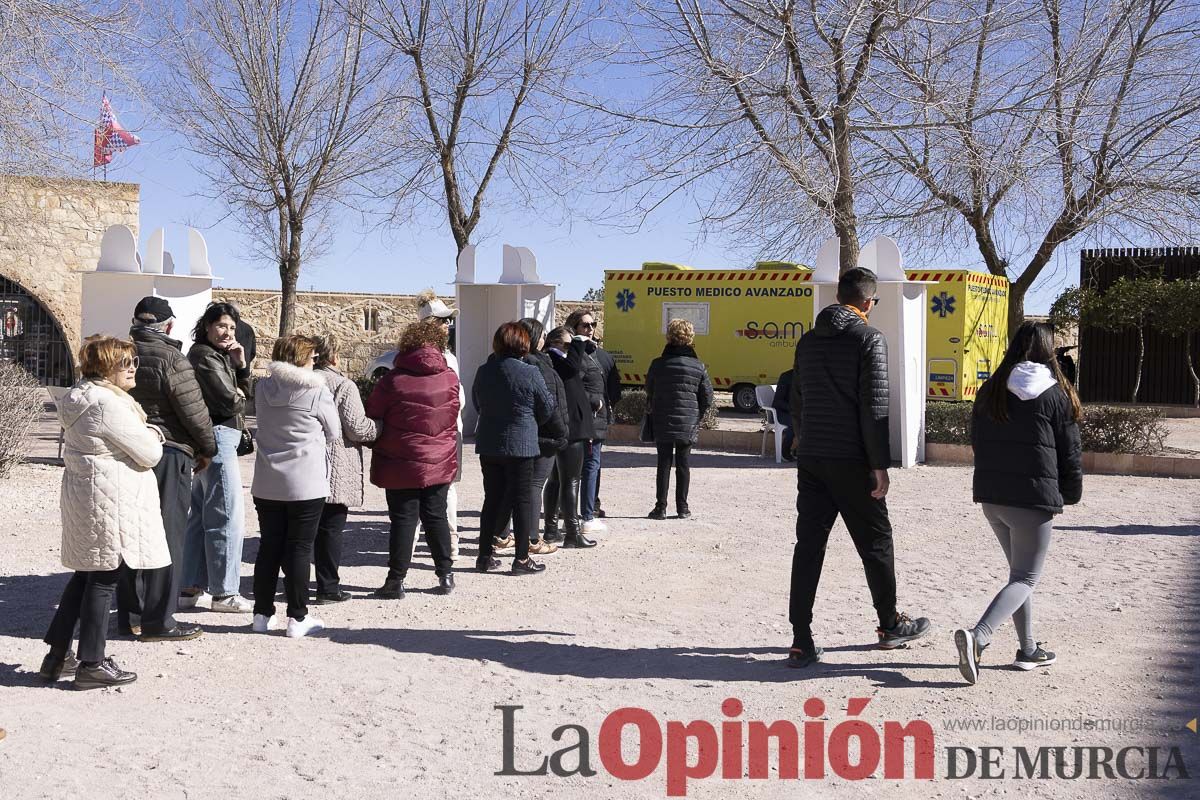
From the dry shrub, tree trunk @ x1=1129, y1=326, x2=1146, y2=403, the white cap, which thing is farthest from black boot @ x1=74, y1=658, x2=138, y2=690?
tree trunk @ x1=1129, y1=326, x2=1146, y2=403

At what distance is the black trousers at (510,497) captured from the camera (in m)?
7.76

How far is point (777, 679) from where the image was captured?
18.2 ft

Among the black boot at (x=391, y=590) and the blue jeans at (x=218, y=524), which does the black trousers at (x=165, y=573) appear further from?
the black boot at (x=391, y=590)

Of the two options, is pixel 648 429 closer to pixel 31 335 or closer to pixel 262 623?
pixel 262 623

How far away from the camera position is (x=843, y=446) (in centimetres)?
558

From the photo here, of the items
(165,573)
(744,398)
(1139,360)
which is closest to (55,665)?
(165,573)

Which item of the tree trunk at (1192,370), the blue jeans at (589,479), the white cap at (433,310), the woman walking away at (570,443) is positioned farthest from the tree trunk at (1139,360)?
the white cap at (433,310)

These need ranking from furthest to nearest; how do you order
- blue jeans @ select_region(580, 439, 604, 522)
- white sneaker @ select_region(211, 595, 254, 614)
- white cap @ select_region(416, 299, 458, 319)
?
1. blue jeans @ select_region(580, 439, 604, 522)
2. white cap @ select_region(416, 299, 458, 319)
3. white sneaker @ select_region(211, 595, 254, 614)

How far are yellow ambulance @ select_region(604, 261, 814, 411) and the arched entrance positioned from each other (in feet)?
33.8

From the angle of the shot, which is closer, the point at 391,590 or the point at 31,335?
the point at 391,590

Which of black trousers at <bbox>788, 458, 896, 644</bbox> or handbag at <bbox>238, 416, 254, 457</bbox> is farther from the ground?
handbag at <bbox>238, 416, 254, 457</bbox>

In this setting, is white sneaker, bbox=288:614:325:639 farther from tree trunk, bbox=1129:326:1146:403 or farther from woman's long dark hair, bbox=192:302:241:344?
tree trunk, bbox=1129:326:1146:403

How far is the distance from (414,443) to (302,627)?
1.28m

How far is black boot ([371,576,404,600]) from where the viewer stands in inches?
283
